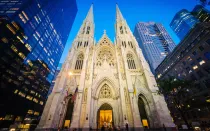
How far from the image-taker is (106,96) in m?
19.1

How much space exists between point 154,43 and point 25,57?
2901 inches

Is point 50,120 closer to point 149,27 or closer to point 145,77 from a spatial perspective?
point 145,77

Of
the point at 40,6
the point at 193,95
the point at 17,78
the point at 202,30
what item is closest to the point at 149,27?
the point at 202,30

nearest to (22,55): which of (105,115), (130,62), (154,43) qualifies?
(105,115)

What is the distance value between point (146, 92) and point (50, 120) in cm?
1643

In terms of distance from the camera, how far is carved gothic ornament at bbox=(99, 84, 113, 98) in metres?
19.2

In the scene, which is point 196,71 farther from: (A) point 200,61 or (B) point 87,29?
(B) point 87,29

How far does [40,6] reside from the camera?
4228cm

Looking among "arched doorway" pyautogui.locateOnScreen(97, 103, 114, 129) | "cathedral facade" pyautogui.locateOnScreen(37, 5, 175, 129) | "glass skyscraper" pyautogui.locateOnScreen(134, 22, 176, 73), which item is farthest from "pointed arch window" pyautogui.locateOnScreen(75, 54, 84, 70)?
"glass skyscraper" pyautogui.locateOnScreen(134, 22, 176, 73)

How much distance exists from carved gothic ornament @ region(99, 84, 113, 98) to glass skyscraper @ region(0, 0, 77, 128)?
2697cm

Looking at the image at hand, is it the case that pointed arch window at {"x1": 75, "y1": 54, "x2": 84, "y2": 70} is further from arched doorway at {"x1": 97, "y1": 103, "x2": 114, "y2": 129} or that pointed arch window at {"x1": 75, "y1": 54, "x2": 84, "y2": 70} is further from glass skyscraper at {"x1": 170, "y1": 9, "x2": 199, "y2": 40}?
glass skyscraper at {"x1": 170, "y1": 9, "x2": 199, "y2": 40}

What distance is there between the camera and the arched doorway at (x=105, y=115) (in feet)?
56.8

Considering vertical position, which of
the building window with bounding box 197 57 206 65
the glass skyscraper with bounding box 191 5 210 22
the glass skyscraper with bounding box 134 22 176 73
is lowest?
the glass skyscraper with bounding box 191 5 210 22

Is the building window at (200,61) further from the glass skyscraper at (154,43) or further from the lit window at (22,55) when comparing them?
the lit window at (22,55)
